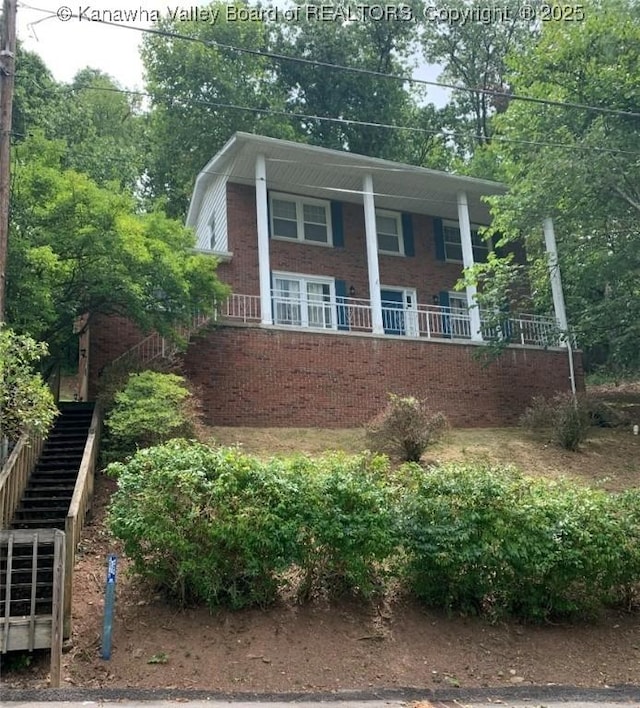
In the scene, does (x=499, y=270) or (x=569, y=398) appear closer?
(x=569, y=398)

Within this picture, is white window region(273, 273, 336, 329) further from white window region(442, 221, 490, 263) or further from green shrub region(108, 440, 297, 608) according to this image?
green shrub region(108, 440, 297, 608)

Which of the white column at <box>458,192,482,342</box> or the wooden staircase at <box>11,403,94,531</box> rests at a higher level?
the white column at <box>458,192,482,342</box>

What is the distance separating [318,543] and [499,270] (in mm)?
11977

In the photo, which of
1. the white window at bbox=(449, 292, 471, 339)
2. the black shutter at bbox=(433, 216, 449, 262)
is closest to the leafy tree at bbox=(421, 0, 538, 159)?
the black shutter at bbox=(433, 216, 449, 262)

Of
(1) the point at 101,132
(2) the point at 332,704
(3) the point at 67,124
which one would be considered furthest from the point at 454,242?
(2) the point at 332,704

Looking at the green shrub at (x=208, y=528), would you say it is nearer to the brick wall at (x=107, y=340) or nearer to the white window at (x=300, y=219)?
the brick wall at (x=107, y=340)

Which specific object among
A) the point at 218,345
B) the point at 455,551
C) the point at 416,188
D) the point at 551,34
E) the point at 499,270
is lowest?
the point at 455,551

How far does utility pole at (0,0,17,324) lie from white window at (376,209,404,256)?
13050 mm

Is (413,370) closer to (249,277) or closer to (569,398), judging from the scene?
(569,398)

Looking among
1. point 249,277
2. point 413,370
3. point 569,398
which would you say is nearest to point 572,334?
Result: point 569,398

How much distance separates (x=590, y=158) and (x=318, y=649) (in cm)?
1228

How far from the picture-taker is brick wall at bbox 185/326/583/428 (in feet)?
47.9

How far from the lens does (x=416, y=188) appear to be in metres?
19.7

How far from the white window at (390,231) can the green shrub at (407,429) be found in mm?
9734
